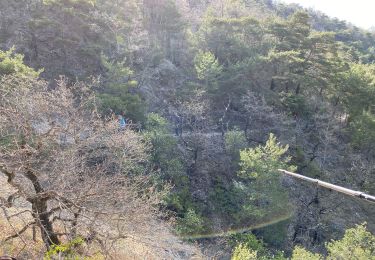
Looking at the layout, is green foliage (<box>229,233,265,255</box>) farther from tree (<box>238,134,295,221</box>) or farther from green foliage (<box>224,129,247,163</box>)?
green foliage (<box>224,129,247,163</box>)

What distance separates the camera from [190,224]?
53.6 ft

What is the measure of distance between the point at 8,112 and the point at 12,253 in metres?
3.08

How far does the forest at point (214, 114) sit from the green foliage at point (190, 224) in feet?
0.19

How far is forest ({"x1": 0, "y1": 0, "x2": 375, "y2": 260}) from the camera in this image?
51.2 feet

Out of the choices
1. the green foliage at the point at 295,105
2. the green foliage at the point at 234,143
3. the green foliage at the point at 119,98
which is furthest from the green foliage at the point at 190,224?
the green foliage at the point at 295,105

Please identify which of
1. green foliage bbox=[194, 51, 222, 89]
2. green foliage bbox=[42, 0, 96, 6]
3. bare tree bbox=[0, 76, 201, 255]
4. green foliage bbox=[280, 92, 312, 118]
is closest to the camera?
bare tree bbox=[0, 76, 201, 255]

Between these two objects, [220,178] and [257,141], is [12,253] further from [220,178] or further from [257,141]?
[257,141]

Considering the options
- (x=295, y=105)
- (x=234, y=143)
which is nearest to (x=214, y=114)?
(x=234, y=143)

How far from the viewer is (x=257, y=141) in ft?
73.3

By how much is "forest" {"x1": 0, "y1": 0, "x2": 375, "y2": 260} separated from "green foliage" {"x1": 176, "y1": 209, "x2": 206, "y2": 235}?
0.06 meters

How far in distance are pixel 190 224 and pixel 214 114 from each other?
30.7 feet

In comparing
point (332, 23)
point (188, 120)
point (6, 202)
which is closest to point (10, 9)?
point (188, 120)

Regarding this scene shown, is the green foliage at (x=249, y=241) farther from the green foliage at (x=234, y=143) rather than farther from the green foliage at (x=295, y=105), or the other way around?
the green foliage at (x=295, y=105)

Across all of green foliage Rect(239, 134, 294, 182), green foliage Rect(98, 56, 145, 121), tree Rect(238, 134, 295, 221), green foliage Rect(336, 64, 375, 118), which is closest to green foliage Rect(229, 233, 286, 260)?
tree Rect(238, 134, 295, 221)
